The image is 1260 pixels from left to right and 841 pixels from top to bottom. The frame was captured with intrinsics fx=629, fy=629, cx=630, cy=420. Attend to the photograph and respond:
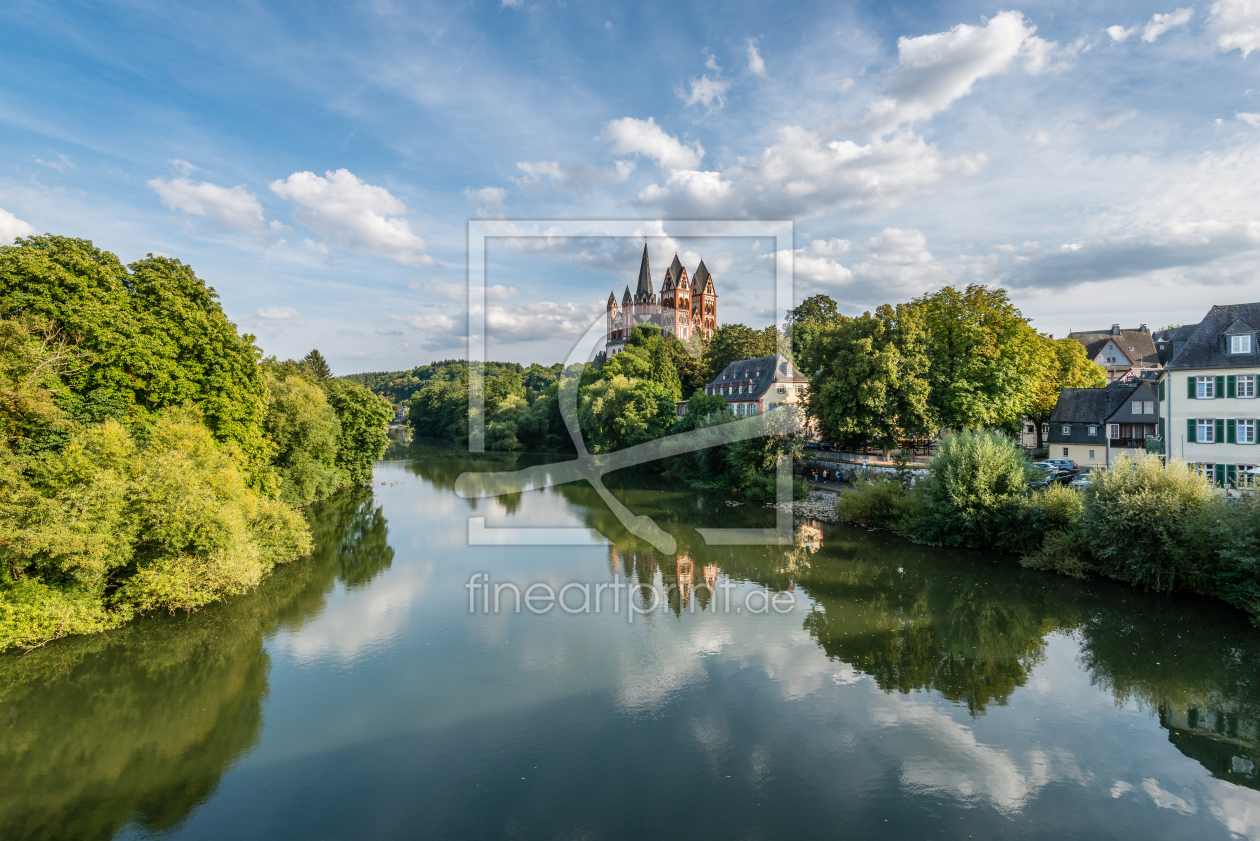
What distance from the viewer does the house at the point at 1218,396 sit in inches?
815

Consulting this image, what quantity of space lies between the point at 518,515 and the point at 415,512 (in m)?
5.27

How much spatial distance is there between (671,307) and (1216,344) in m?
77.9

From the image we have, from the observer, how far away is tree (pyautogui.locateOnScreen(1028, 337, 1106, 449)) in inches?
1464

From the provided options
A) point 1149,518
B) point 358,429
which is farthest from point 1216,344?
point 358,429

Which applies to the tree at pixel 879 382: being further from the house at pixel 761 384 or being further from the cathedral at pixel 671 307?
the cathedral at pixel 671 307

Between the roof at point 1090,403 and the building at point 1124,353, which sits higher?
the building at point 1124,353

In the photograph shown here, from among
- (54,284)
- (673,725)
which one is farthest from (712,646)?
(54,284)

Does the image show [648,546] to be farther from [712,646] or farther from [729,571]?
[712,646]

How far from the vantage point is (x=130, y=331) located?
18.7 m

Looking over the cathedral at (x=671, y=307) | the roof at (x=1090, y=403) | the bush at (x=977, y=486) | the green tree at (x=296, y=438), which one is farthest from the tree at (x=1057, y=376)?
the cathedral at (x=671, y=307)

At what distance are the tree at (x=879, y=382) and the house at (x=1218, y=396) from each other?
9437 mm

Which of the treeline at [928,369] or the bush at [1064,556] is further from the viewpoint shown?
the treeline at [928,369]

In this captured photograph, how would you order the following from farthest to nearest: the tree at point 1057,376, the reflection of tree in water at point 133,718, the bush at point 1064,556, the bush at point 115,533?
the tree at point 1057,376, the bush at point 1064,556, the bush at point 115,533, the reflection of tree in water at point 133,718

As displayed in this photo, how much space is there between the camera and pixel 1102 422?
103 feet
